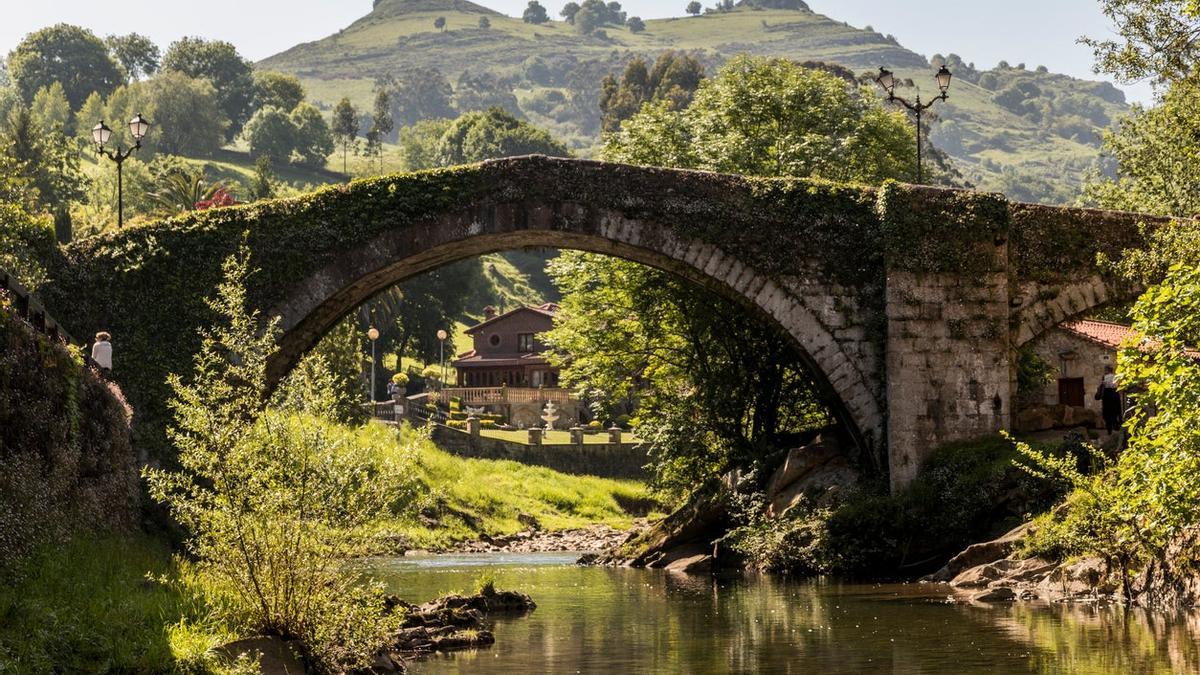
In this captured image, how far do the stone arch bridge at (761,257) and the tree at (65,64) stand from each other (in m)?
127

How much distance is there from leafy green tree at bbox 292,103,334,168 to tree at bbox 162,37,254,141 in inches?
339

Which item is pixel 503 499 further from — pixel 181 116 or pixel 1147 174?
pixel 181 116

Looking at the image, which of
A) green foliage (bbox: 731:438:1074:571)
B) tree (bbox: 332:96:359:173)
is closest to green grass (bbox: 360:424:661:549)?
green foliage (bbox: 731:438:1074:571)

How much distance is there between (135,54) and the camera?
16725cm

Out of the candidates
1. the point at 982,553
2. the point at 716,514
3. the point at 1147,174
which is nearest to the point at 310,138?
the point at 1147,174

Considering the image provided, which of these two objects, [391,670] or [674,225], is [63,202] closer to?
[674,225]

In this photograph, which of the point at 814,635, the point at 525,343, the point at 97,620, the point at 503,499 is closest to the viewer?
the point at 97,620

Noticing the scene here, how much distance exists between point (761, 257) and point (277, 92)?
442ft

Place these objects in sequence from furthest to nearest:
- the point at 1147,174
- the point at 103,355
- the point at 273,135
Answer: the point at 273,135, the point at 1147,174, the point at 103,355

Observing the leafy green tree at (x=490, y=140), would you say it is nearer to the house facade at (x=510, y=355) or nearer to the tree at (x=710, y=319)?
the house facade at (x=510, y=355)

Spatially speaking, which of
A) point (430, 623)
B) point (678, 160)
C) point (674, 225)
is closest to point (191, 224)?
point (674, 225)

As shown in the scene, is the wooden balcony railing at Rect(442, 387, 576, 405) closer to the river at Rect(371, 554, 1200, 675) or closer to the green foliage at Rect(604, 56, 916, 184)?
the green foliage at Rect(604, 56, 916, 184)

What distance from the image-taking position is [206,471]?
1490cm

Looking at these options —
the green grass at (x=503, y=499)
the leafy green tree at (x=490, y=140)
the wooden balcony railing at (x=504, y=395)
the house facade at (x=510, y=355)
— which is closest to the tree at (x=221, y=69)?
the leafy green tree at (x=490, y=140)
